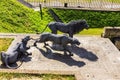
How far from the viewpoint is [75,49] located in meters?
17.2

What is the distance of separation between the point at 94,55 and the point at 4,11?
45.8 ft

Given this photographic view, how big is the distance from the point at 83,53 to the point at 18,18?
13.0 metres

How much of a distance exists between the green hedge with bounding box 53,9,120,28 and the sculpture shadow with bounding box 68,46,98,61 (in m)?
15.0

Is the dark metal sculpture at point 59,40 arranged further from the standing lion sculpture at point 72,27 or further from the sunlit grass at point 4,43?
the sunlit grass at point 4,43

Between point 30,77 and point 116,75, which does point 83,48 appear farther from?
point 30,77

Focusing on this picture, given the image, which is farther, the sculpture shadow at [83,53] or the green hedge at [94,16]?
the green hedge at [94,16]

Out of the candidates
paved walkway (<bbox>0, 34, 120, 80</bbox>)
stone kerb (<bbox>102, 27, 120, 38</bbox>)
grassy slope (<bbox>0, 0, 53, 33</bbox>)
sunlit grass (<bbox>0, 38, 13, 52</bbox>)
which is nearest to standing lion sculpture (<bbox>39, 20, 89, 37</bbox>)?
paved walkway (<bbox>0, 34, 120, 80</bbox>)

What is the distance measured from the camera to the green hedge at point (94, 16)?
3234 cm

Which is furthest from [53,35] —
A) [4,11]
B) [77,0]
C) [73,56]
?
[77,0]

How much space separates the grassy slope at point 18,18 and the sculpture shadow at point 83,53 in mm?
8723

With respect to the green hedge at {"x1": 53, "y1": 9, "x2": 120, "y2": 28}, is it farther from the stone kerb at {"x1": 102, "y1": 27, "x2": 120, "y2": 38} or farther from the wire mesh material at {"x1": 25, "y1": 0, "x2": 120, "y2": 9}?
the stone kerb at {"x1": 102, "y1": 27, "x2": 120, "y2": 38}

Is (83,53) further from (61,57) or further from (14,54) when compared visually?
(14,54)

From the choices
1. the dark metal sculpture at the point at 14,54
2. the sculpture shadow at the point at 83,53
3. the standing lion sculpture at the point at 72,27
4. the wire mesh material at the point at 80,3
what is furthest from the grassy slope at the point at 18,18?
the dark metal sculpture at the point at 14,54

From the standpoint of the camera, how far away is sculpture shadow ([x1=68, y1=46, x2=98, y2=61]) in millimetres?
16297
